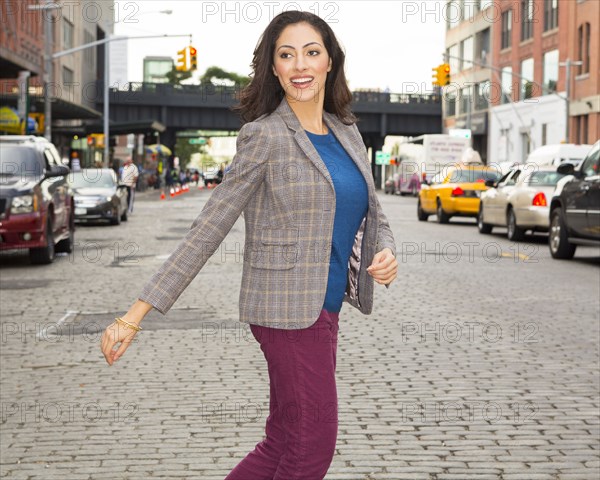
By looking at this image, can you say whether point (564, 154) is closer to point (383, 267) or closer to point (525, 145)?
point (383, 267)

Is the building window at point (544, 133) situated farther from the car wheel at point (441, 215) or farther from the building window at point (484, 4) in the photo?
the car wheel at point (441, 215)

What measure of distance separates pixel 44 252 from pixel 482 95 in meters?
59.4

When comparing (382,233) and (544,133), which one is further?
(544,133)

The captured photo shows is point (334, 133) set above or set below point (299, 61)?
below

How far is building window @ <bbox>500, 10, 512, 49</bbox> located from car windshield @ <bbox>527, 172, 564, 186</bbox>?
44.3 m

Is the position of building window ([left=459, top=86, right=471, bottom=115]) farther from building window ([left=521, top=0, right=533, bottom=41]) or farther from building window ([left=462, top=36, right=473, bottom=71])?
building window ([left=521, top=0, right=533, bottom=41])

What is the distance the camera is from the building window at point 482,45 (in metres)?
71.7

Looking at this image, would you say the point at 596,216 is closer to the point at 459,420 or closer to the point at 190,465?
the point at 459,420

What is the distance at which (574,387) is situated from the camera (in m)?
7.30

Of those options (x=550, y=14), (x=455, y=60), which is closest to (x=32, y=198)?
(x=550, y=14)

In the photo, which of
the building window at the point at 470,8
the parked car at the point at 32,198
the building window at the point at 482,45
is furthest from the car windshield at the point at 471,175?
the building window at the point at 470,8

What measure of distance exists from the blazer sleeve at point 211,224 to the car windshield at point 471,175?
27.0 m

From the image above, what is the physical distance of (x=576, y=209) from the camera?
17.3m

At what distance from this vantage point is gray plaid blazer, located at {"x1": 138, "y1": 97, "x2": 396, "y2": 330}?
3336mm
